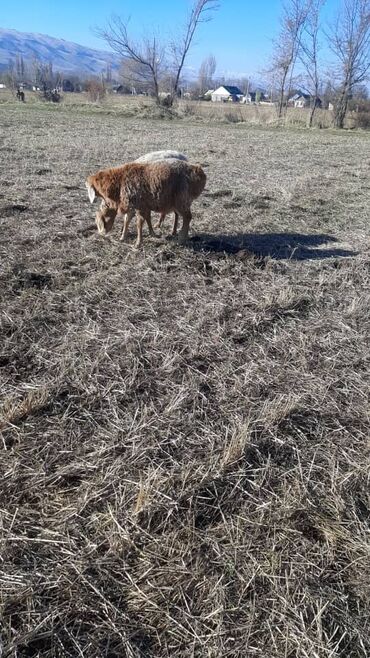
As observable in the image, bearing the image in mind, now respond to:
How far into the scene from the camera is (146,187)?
612 cm

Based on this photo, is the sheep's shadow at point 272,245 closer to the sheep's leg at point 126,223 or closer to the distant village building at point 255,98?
the sheep's leg at point 126,223

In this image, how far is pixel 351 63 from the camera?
36.3 metres

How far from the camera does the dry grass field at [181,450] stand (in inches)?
80.4

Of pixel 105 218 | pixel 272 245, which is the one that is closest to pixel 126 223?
pixel 105 218

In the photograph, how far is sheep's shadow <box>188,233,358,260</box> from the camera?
6520mm

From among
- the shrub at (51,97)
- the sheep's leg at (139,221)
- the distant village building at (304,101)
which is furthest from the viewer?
the distant village building at (304,101)

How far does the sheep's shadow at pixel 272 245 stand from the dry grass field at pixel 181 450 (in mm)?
109

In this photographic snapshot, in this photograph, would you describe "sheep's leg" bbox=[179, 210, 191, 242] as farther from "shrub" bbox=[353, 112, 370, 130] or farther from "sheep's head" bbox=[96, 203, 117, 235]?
"shrub" bbox=[353, 112, 370, 130]

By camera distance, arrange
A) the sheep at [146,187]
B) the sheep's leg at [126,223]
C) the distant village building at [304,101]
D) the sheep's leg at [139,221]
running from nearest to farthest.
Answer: the sheep at [146,187] < the sheep's leg at [139,221] < the sheep's leg at [126,223] < the distant village building at [304,101]

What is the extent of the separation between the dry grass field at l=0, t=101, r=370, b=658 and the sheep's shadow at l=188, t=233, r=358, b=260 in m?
0.11

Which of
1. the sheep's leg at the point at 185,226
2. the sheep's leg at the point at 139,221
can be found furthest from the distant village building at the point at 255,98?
the sheep's leg at the point at 139,221

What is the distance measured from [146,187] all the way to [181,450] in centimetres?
430

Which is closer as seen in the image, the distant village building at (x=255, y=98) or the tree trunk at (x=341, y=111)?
the tree trunk at (x=341, y=111)

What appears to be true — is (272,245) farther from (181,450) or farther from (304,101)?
(304,101)
